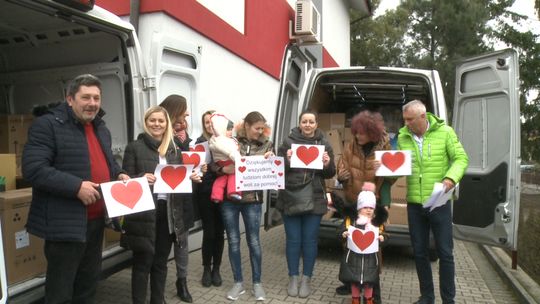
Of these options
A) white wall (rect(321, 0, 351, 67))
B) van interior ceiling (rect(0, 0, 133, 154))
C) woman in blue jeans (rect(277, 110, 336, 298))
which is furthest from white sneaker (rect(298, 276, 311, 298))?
white wall (rect(321, 0, 351, 67))

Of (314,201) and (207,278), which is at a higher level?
(314,201)

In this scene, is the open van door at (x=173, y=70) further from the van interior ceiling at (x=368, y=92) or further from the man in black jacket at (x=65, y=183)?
the van interior ceiling at (x=368, y=92)

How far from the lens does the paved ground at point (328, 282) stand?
4.62m

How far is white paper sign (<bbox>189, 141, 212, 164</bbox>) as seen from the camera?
4300 mm

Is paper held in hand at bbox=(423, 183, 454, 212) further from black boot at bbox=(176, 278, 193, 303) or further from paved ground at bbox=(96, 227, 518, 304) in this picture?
black boot at bbox=(176, 278, 193, 303)

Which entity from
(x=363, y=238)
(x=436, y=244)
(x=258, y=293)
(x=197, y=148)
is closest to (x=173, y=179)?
(x=197, y=148)

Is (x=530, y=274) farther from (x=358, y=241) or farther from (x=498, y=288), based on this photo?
(x=358, y=241)

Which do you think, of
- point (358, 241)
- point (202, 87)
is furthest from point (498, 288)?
point (202, 87)

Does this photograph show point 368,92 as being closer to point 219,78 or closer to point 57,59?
point 219,78

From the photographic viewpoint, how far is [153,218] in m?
3.52

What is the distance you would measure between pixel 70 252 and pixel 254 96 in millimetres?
6381

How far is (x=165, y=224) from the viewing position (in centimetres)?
380

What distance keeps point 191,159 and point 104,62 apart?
1.29 m

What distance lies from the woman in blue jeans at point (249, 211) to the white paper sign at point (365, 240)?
94cm
